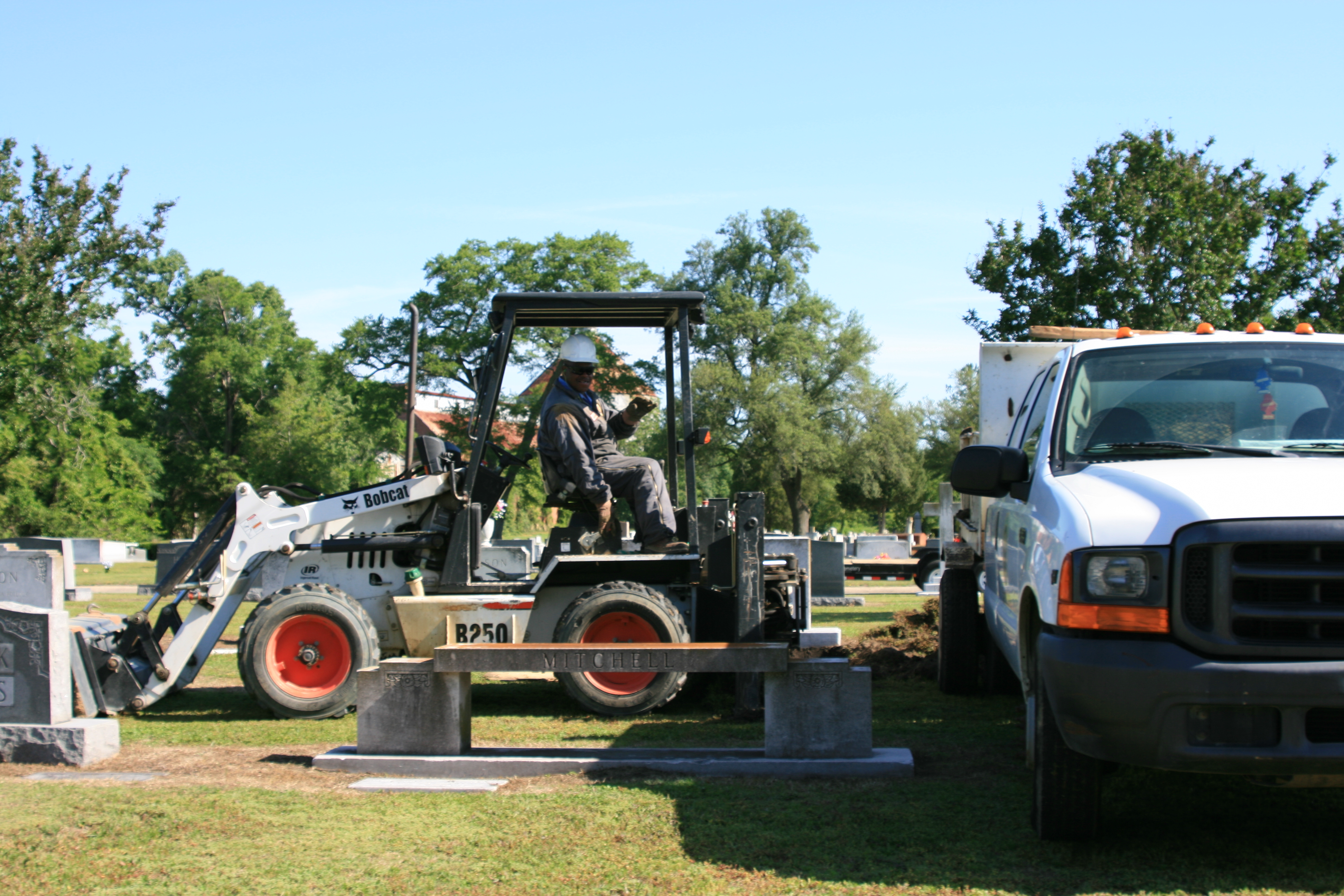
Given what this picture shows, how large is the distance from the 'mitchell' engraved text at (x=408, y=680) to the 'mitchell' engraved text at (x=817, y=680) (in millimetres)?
1994

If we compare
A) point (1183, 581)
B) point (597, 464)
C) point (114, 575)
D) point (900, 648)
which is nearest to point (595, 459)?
point (597, 464)

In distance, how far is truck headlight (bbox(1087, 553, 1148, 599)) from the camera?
397 cm

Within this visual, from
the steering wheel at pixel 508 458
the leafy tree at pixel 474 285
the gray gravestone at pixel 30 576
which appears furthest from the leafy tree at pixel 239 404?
the steering wheel at pixel 508 458

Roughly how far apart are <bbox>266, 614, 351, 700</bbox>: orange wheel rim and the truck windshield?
204 inches

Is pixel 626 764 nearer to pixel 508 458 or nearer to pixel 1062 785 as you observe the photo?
pixel 1062 785

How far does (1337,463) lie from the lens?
14.4ft

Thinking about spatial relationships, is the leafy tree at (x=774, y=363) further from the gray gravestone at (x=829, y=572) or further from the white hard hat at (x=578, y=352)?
the white hard hat at (x=578, y=352)

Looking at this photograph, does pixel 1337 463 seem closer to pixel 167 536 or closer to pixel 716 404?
pixel 716 404

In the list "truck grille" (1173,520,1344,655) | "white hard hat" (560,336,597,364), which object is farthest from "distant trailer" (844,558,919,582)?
"truck grille" (1173,520,1344,655)

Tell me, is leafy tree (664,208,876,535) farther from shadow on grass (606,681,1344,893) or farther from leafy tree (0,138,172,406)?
shadow on grass (606,681,1344,893)

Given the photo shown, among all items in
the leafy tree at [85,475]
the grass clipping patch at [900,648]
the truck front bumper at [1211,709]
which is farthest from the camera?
the leafy tree at [85,475]

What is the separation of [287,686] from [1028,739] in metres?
5.22

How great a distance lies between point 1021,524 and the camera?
218 inches

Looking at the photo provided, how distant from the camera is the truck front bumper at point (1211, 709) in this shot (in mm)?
3785
